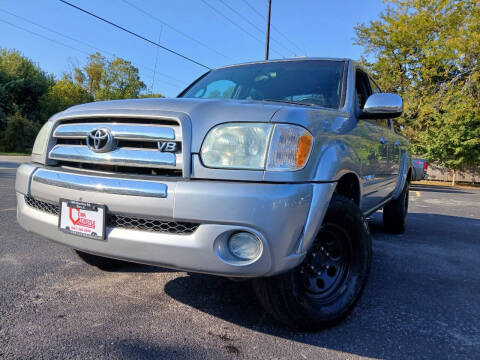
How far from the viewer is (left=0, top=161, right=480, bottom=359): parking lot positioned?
1775mm

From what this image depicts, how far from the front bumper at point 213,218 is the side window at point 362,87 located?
72.0 inches

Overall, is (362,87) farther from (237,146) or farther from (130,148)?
(130,148)

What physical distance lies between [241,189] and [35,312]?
146 cm

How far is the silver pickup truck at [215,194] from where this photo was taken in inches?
64.4

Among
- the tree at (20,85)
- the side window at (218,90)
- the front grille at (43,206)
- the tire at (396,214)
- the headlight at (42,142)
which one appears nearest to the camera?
the front grille at (43,206)

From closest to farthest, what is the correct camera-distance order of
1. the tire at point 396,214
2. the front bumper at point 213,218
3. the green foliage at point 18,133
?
the front bumper at point 213,218
the tire at point 396,214
the green foliage at point 18,133

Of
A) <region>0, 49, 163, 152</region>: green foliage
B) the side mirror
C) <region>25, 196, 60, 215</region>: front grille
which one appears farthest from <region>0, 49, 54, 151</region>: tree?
the side mirror

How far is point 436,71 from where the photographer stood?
2098 centimetres

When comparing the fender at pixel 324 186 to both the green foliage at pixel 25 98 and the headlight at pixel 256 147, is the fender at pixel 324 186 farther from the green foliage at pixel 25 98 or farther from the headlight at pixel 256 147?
the green foliage at pixel 25 98

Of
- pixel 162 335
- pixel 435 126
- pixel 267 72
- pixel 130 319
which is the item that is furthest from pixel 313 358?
pixel 435 126

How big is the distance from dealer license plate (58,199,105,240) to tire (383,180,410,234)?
3.89 metres

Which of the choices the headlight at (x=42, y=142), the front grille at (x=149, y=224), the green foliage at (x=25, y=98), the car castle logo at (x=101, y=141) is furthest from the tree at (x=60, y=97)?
the front grille at (x=149, y=224)

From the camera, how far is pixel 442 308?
239cm

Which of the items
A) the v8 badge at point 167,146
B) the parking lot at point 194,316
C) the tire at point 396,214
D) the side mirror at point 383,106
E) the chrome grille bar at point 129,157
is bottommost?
A: the parking lot at point 194,316
